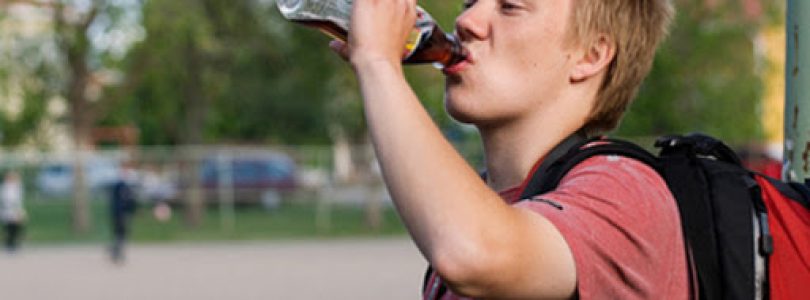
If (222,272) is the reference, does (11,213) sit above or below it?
below

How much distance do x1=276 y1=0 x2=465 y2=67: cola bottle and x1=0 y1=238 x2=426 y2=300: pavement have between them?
12226mm

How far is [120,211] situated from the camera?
20.6 meters

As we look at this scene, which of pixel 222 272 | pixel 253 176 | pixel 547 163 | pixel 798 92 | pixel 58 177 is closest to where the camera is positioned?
pixel 547 163

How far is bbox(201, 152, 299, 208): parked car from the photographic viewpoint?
31.1m

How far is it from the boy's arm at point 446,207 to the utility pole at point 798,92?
0.93 m

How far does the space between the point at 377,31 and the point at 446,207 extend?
274mm

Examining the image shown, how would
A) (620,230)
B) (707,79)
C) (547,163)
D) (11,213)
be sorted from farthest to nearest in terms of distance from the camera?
(707,79), (11,213), (547,163), (620,230)

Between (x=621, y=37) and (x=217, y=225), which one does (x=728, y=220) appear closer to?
(x=621, y=37)

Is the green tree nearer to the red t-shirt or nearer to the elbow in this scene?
the red t-shirt

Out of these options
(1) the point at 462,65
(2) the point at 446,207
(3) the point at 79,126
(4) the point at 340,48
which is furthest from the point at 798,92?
(3) the point at 79,126

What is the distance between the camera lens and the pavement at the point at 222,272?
14898mm

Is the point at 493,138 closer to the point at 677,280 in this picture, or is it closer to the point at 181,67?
the point at 677,280

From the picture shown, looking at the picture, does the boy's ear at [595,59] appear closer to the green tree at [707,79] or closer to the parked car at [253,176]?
the green tree at [707,79]

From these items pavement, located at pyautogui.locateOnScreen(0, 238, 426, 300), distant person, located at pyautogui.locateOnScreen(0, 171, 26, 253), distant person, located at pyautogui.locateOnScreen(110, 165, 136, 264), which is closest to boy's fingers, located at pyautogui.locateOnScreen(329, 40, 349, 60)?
pavement, located at pyautogui.locateOnScreen(0, 238, 426, 300)
